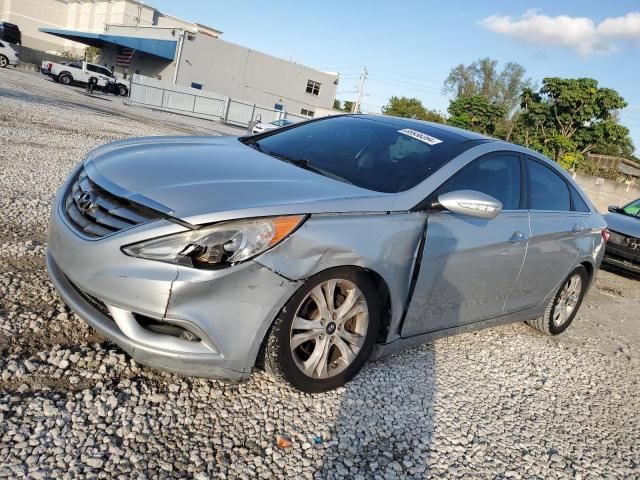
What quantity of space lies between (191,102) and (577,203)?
30.7 m

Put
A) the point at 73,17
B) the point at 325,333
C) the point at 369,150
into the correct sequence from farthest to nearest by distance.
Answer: the point at 73,17 → the point at 369,150 → the point at 325,333

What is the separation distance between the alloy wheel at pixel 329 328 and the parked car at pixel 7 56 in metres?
36.8

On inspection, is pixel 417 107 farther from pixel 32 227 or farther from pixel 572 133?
pixel 32 227

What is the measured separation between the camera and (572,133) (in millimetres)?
34250

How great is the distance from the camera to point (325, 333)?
291cm

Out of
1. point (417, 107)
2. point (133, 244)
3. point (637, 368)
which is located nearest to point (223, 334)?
point (133, 244)

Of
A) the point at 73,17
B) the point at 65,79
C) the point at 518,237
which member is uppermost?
the point at 73,17

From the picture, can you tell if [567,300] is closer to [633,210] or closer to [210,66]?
[633,210]

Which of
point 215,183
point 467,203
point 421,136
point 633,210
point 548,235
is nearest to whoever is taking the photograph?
point 215,183

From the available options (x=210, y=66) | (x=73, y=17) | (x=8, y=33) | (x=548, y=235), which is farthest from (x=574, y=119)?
(x=73, y=17)

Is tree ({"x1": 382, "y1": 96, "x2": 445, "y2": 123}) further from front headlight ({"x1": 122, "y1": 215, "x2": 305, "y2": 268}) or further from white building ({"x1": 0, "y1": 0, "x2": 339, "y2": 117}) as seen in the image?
front headlight ({"x1": 122, "y1": 215, "x2": 305, "y2": 268})

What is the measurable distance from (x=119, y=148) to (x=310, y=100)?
170 ft

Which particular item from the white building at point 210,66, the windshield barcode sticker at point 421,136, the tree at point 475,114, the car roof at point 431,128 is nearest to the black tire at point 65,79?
the white building at point 210,66

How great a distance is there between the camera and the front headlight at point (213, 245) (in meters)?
2.45
